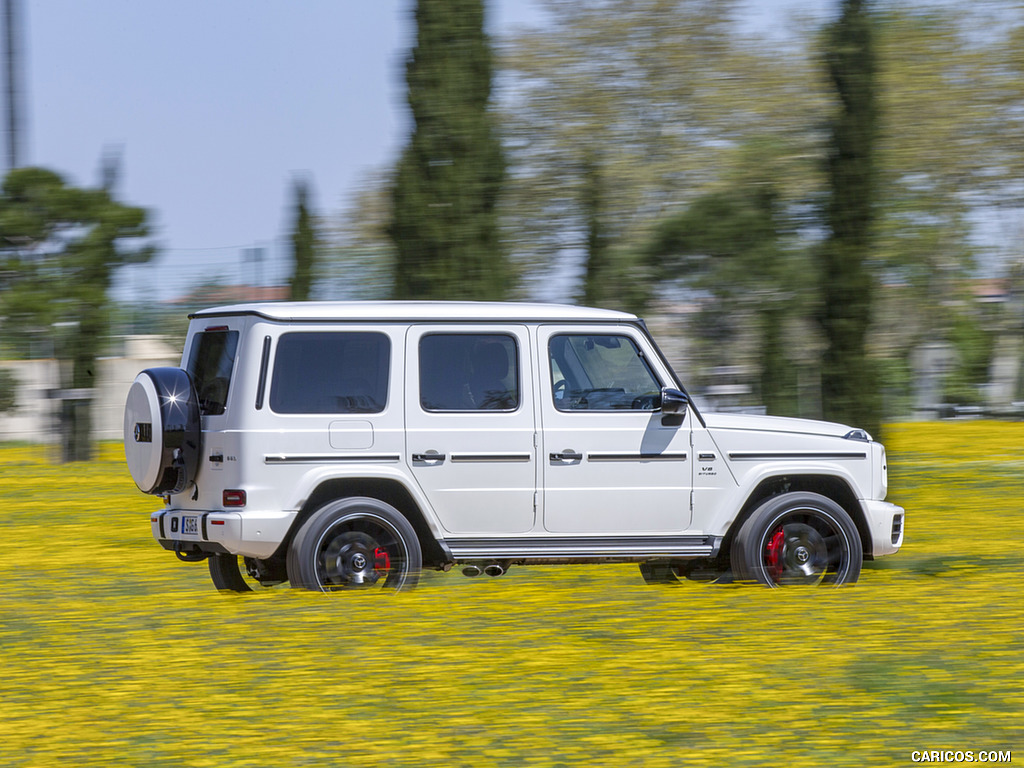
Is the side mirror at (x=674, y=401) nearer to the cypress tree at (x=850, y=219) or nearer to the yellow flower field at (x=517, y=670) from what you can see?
the yellow flower field at (x=517, y=670)

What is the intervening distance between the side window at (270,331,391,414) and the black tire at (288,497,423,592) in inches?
23.9

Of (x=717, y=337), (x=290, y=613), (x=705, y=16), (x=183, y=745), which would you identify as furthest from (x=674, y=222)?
(x=183, y=745)

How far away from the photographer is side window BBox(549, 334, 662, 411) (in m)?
8.60

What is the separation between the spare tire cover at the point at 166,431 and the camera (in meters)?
8.26

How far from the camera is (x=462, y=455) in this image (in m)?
8.38

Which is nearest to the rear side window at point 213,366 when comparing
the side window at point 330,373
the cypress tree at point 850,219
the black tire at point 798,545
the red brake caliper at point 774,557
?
the side window at point 330,373

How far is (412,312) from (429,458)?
3.02 feet

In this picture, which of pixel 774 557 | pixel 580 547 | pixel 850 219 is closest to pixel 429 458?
pixel 580 547

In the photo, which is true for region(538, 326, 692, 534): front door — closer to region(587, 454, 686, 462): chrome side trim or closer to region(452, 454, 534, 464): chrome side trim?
region(587, 454, 686, 462): chrome side trim

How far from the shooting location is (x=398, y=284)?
11.7 meters

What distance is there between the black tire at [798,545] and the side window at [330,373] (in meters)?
2.47

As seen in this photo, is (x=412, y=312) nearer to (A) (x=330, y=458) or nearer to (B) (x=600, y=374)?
(A) (x=330, y=458)

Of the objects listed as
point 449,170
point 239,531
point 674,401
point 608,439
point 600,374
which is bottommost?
point 239,531

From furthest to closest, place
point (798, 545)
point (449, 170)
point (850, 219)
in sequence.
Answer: point (449, 170) < point (850, 219) < point (798, 545)
